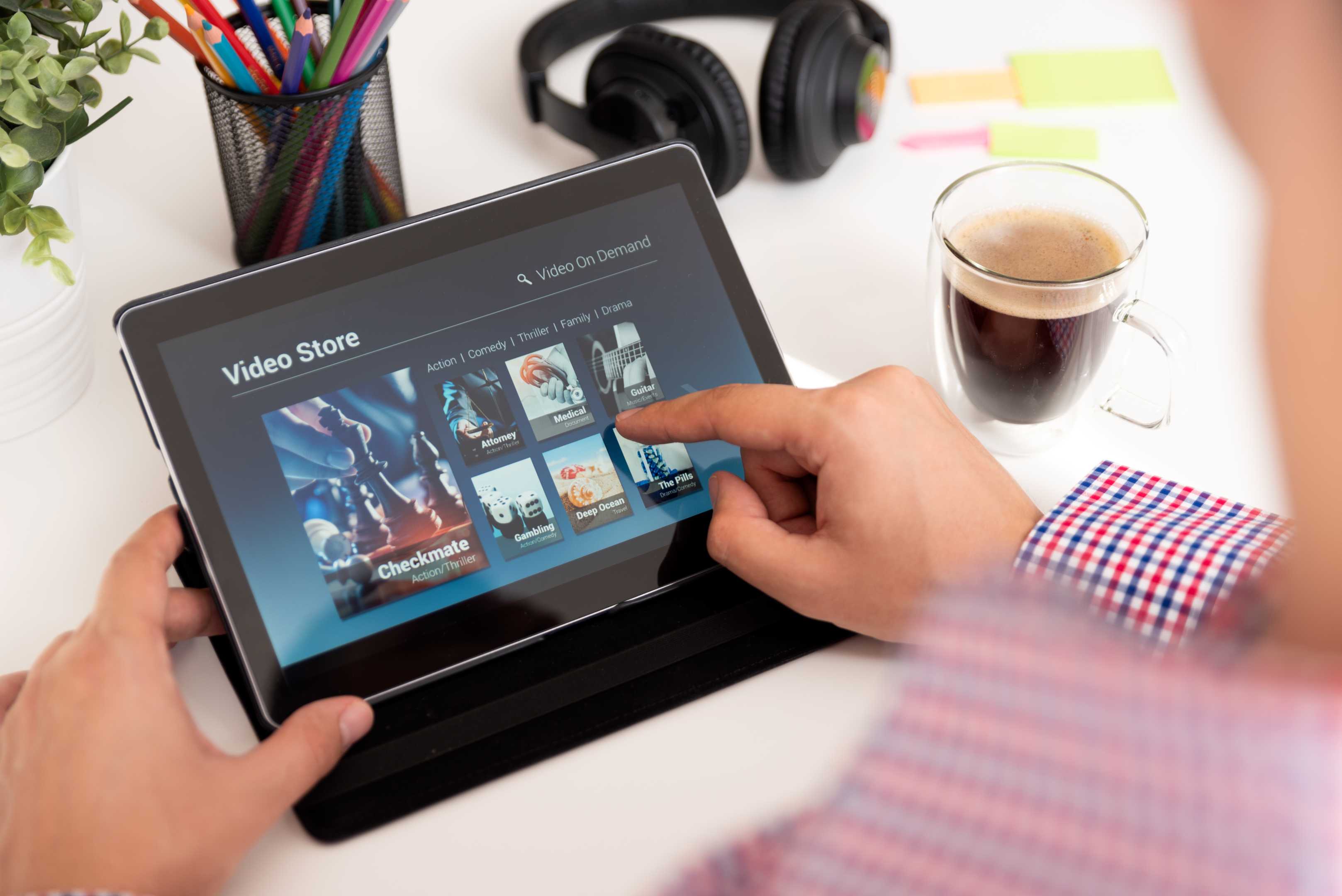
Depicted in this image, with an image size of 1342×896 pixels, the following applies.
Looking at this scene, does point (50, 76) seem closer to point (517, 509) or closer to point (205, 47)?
point (205, 47)

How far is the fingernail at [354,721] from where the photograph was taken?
23.2 inches

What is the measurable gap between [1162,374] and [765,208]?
0.40 metres

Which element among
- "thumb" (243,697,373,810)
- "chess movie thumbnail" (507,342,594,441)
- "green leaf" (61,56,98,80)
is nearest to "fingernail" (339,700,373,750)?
"thumb" (243,697,373,810)

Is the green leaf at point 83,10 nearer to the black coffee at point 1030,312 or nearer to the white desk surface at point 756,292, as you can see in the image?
the white desk surface at point 756,292

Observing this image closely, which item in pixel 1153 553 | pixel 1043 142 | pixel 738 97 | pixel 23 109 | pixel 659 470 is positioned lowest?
pixel 1153 553

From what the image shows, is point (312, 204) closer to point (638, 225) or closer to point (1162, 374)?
point (638, 225)

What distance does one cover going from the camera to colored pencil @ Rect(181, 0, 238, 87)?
2.27 feet

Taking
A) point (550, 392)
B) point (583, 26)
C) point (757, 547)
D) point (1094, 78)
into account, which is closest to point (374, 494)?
point (550, 392)

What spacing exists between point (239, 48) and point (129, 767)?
0.51 meters

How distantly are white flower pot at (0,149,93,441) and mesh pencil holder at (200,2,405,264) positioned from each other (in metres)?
0.12

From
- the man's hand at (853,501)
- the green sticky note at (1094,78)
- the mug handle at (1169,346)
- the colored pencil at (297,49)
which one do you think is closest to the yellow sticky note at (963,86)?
the green sticky note at (1094,78)

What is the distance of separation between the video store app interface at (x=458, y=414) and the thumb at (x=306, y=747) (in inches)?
1.7

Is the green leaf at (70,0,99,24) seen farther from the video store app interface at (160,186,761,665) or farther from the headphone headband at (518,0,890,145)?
the headphone headband at (518,0,890,145)

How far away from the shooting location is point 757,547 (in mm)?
648
